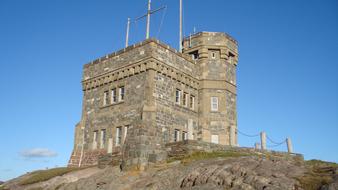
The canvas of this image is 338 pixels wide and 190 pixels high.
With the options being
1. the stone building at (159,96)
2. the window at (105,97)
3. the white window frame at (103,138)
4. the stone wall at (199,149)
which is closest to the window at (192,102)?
the stone building at (159,96)

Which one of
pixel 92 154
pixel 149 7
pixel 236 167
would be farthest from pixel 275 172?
pixel 149 7

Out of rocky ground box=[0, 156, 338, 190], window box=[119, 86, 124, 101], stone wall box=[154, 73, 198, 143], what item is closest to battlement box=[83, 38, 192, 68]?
stone wall box=[154, 73, 198, 143]

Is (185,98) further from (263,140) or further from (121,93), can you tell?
(263,140)

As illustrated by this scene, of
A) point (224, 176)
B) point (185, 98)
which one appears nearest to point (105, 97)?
point (185, 98)

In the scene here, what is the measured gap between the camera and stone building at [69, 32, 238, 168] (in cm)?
2651

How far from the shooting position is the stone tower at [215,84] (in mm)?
29859

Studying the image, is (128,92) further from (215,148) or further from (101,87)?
(215,148)

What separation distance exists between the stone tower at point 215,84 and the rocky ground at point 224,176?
10732mm

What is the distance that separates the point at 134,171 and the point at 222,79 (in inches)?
554

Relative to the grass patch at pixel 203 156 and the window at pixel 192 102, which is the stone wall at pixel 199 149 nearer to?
the grass patch at pixel 203 156

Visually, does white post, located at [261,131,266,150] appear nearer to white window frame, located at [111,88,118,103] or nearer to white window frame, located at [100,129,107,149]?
white window frame, located at [111,88,118,103]

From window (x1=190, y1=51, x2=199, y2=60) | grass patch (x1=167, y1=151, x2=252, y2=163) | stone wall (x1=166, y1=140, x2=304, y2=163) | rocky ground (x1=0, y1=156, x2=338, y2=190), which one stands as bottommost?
rocky ground (x1=0, y1=156, x2=338, y2=190)

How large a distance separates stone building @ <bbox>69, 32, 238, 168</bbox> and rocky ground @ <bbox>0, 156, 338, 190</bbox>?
4.29 metres

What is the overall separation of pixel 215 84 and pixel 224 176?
17224mm
